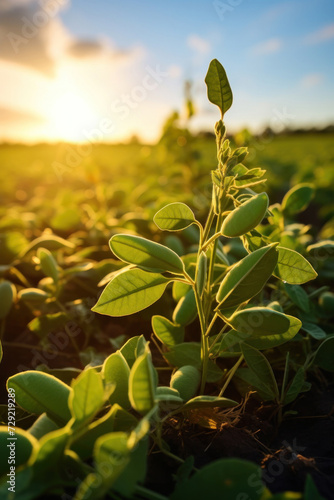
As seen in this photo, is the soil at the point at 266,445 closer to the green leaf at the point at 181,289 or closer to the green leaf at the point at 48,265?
the green leaf at the point at 181,289

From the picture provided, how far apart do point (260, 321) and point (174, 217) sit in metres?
0.25

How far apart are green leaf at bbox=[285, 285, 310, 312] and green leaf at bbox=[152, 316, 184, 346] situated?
266mm

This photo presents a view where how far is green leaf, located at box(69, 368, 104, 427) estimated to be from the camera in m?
0.56

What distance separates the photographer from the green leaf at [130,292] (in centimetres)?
74

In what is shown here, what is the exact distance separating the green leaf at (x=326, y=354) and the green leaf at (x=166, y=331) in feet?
1.01

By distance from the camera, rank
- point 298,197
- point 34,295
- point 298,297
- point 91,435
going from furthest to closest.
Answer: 1. point 298,197
2. point 34,295
3. point 298,297
4. point 91,435

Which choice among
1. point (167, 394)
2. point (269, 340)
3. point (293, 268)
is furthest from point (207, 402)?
point (293, 268)

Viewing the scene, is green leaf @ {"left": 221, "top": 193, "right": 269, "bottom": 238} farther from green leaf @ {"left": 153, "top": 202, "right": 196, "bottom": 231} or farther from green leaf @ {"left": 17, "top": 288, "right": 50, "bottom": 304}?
green leaf @ {"left": 17, "top": 288, "right": 50, "bottom": 304}

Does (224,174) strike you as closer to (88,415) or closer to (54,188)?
(88,415)

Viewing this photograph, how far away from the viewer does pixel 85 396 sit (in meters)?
0.56

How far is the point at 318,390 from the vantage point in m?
1.00

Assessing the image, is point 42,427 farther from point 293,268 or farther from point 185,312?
point 293,268

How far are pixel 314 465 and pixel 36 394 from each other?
51cm

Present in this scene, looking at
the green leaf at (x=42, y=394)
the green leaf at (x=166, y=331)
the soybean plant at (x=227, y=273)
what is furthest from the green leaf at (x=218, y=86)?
the green leaf at (x=42, y=394)
